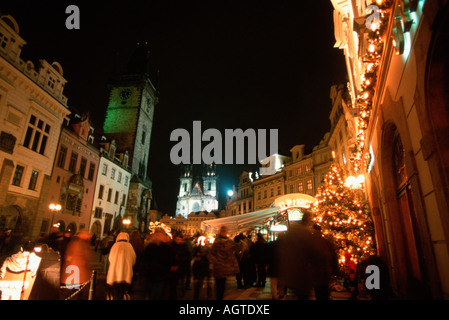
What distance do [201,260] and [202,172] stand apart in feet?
366

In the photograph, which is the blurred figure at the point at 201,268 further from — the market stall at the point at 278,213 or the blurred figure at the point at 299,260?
the blurred figure at the point at 299,260

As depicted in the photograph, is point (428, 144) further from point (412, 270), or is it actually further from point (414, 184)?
point (412, 270)

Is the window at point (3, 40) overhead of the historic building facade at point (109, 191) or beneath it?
overhead

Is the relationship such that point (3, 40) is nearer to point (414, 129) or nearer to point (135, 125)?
point (414, 129)

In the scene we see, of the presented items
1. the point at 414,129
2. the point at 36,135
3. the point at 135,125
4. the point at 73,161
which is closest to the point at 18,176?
the point at 36,135

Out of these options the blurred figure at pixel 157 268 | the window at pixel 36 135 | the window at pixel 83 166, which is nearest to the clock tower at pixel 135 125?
the window at pixel 83 166

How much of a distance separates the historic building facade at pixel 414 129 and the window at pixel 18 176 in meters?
22.5

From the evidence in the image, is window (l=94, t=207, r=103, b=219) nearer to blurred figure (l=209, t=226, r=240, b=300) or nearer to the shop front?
the shop front

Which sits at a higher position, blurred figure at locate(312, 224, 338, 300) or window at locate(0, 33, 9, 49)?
window at locate(0, 33, 9, 49)

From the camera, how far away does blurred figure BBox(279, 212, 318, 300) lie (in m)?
4.46

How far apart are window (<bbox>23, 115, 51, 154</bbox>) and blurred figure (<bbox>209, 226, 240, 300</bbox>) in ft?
64.8

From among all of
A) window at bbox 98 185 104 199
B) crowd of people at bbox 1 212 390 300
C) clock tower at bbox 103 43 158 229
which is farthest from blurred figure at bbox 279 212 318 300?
clock tower at bbox 103 43 158 229

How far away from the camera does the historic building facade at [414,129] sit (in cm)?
384

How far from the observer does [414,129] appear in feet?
16.2
